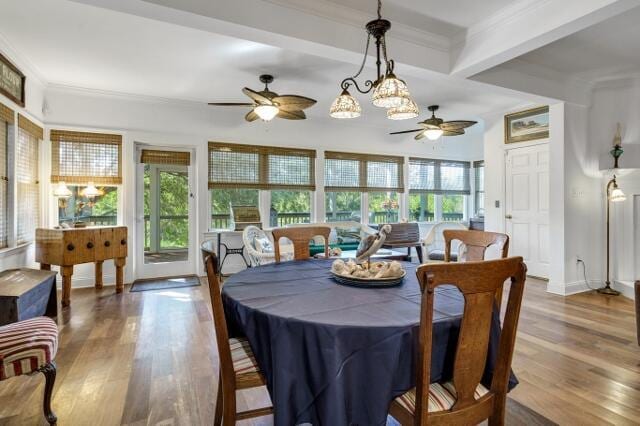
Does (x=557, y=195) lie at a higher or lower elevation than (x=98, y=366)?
higher

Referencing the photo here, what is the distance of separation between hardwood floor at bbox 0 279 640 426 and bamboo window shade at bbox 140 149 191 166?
7.28 ft

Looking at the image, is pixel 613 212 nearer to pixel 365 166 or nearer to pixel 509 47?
pixel 509 47

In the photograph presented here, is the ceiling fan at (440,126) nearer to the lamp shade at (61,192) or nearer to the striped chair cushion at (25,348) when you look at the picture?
the striped chair cushion at (25,348)

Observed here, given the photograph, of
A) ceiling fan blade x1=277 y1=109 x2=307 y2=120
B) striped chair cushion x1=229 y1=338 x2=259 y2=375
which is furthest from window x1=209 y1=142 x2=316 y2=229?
striped chair cushion x1=229 y1=338 x2=259 y2=375

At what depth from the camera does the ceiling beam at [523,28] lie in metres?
2.38

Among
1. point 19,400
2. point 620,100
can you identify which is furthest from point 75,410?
point 620,100

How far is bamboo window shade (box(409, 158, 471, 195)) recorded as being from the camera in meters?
7.14

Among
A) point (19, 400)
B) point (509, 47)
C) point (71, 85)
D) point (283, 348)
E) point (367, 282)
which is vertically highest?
point (71, 85)

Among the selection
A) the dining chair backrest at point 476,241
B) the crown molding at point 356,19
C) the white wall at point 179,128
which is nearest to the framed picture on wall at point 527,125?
the white wall at point 179,128

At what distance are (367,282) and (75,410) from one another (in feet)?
5.87

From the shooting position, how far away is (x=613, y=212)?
4.48 meters

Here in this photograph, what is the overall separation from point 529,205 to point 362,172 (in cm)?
280

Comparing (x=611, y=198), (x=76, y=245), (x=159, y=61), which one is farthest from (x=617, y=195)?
(x=76, y=245)

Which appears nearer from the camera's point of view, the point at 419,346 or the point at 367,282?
the point at 419,346
